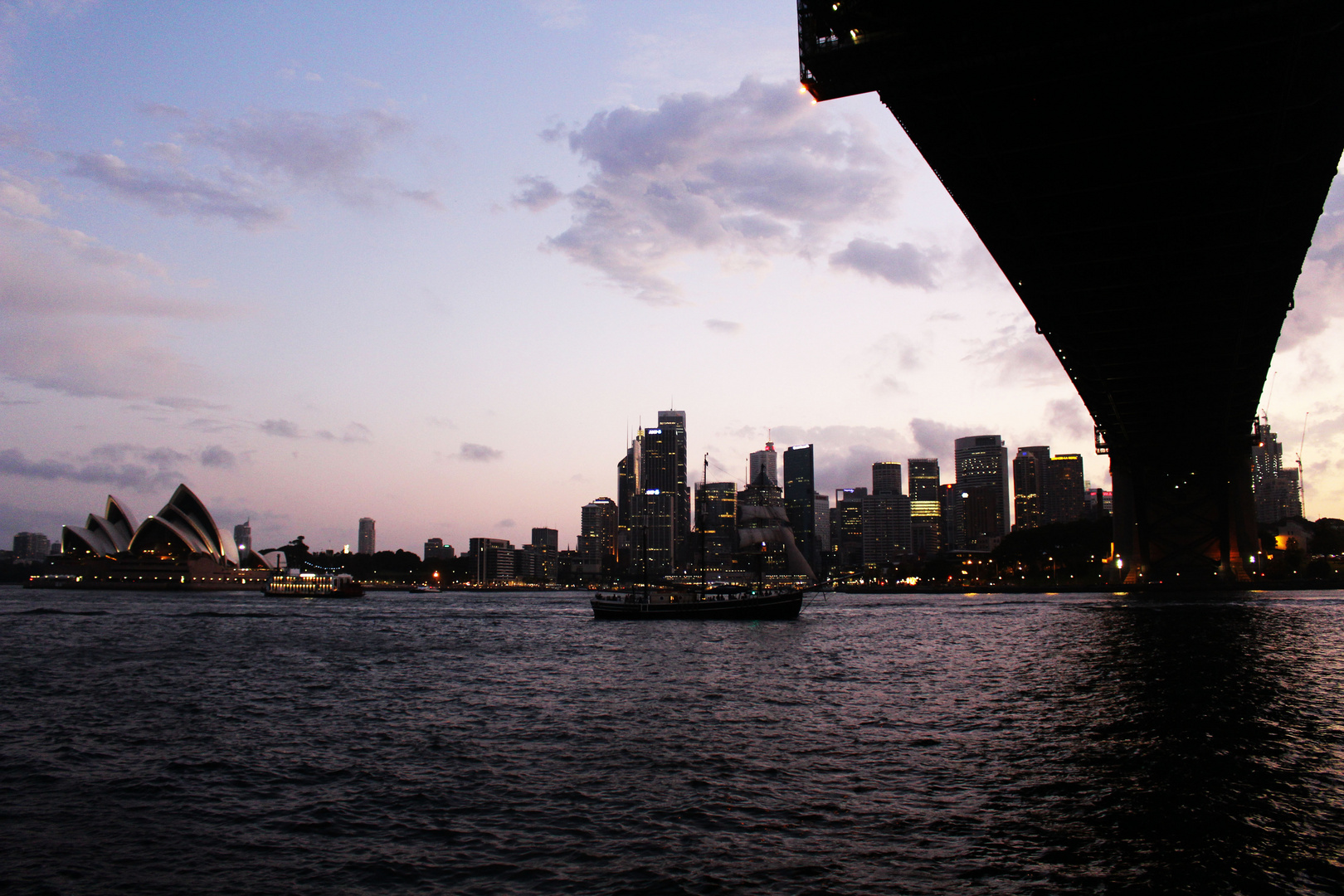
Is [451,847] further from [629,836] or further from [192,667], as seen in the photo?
[192,667]

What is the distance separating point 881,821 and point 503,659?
1097 inches

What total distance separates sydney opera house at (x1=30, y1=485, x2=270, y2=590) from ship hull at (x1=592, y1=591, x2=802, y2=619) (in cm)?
10302

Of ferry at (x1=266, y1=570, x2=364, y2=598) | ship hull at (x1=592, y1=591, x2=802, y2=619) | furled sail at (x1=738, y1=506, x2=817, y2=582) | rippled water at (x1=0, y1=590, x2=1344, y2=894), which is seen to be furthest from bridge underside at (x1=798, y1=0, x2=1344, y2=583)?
furled sail at (x1=738, y1=506, x2=817, y2=582)

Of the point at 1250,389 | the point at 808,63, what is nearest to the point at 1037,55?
the point at 808,63

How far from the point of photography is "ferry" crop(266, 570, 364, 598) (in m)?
145

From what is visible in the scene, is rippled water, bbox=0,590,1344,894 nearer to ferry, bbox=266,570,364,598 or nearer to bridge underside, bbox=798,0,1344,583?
bridge underside, bbox=798,0,1344,583

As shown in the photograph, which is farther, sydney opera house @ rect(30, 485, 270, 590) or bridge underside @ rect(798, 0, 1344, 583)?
sydney opera house @ rect(30, 485, 270, 590)

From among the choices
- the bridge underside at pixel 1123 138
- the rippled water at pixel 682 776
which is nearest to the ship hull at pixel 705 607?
the bridge underside at pixel 1123 138

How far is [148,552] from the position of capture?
15475 centimetres

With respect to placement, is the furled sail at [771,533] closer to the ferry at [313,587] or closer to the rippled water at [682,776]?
the ferry at [313,587]

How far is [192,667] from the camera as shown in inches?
1352

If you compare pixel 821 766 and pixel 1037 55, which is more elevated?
pixel 1037 55

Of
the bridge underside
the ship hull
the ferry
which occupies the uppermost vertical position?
the bridge underside

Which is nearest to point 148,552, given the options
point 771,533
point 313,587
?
point 313,587
